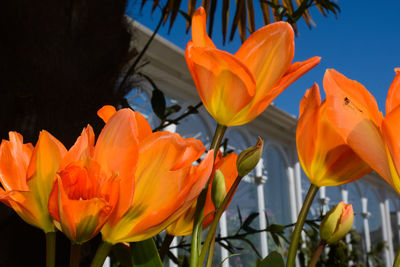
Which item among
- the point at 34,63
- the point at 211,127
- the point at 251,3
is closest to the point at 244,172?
the point at 34,63

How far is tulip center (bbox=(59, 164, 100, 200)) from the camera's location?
0.20 meters

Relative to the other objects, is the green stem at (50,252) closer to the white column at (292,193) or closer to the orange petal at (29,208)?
the orange petal at (29,208)

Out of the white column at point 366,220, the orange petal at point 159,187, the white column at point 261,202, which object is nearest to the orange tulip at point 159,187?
the orange petal at point 159,187

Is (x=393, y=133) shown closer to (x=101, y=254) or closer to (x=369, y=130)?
(x=369, y=130)

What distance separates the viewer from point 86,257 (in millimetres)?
633

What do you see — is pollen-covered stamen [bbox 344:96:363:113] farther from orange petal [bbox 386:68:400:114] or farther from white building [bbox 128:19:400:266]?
white building [bbox 128:19:400:266]

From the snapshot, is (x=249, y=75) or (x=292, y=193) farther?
(x=292, y=193)

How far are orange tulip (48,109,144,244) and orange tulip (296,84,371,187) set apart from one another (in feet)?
0.34

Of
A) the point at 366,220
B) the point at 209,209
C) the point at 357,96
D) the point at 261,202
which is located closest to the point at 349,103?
the point at 357,96

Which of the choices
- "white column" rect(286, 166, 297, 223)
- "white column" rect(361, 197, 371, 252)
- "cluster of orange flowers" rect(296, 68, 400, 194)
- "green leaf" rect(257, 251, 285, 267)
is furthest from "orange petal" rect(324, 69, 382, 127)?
"white column" rect(361, 197, 371, 252)

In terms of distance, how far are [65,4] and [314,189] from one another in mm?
737

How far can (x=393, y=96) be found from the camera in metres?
0.22

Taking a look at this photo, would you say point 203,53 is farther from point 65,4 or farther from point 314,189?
point 65,4

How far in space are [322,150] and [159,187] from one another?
0.10m
